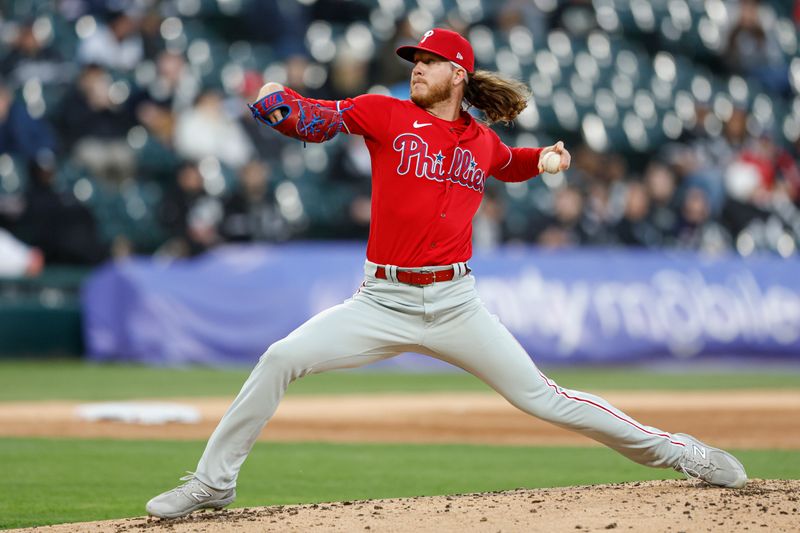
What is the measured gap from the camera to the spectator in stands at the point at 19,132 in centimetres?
1413

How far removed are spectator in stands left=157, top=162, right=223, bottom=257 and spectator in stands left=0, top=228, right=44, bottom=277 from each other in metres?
1.53

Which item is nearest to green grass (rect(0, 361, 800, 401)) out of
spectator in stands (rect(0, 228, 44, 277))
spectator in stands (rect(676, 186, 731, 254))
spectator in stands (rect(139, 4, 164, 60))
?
spectator in stands (rect(0, 228, 44, 277))

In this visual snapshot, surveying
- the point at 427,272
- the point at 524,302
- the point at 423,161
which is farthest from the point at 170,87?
the point at 427,272

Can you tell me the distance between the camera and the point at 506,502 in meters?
5.18

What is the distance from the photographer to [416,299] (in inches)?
200

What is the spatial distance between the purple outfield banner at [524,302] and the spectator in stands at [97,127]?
1.22 metres

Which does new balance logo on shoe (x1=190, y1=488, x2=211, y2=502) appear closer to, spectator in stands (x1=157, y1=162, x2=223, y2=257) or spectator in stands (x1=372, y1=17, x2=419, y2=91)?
spectator in stands (x1=157, y1=162, x2=223, y2=257)

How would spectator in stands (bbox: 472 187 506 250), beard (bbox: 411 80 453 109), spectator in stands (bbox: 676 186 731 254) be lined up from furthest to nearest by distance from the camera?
spectator in stands (bbox: 676 186 731 254), spectator in stands (bbox: 472 187 506 250), beard (bbox: 411 80 453 109)

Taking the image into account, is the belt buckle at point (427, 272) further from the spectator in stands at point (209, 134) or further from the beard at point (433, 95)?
the spectator in stands at point (209, 134)

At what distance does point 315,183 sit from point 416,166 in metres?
10.5

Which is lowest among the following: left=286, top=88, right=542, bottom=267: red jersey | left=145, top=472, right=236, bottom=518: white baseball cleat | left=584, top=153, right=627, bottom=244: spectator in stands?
left=145, top=472, right=236, bottom=518: white baseball cleat

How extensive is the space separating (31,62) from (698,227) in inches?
343

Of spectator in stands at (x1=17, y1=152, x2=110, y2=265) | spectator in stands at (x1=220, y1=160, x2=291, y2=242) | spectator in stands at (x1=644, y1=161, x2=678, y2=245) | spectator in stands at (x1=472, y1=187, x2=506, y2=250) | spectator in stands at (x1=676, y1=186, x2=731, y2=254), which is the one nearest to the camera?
spectator in stands at (x1=17, y1=152, x2=110, y2=265)

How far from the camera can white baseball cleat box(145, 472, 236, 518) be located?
486cm
